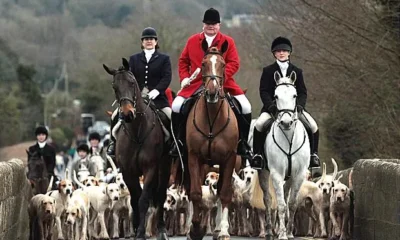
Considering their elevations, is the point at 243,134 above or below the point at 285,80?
below

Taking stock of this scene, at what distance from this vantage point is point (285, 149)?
1841 cm

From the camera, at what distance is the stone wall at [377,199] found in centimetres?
1708

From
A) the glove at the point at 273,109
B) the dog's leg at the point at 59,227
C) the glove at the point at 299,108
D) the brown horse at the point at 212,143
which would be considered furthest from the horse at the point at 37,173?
the brown horse at the point at 212,143

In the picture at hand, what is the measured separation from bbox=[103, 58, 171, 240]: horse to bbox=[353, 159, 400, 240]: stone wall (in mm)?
2978

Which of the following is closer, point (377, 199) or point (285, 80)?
point (285, 80)

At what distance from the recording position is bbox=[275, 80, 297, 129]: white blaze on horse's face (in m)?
17.8

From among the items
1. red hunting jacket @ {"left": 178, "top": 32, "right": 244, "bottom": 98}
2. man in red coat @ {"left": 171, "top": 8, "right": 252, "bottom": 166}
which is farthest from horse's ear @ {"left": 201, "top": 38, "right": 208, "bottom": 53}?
red hunting jacket @ {"left": 178, "top": 32, "right": 244, "bottom": 98}

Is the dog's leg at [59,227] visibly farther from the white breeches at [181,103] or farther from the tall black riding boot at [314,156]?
the tall black riding boot at [314,156]

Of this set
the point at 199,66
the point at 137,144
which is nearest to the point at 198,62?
the point at 199,66

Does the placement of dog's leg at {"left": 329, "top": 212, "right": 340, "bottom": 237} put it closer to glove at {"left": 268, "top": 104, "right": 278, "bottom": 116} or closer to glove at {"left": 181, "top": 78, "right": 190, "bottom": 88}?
glove at {"left": 268, "top": 104, "right": 278, "bottom": 116}

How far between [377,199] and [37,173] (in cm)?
1059

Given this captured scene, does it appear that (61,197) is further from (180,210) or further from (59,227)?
(180,210)

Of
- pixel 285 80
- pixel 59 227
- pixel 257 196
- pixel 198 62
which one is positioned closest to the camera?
pixel 285 80

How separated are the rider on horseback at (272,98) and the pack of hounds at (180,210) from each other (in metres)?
1.74
